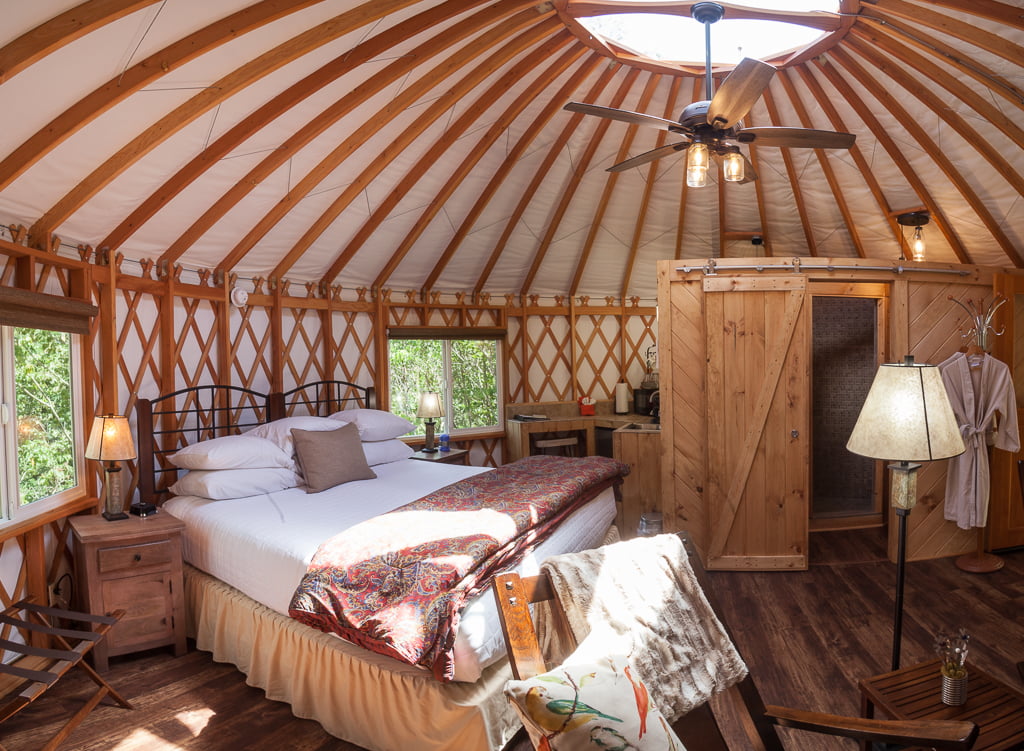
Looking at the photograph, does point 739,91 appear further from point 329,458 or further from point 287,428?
point 287,428

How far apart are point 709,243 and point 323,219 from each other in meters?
3.61

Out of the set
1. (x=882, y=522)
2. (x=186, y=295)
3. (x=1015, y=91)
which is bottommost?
(x=882, y=522)

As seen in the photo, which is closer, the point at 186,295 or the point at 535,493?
the point at 535,493

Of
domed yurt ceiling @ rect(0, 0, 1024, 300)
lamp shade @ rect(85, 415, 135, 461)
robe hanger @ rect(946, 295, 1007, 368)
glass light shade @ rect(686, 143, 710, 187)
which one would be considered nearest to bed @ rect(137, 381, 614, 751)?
lamp shade @ rect(85, 415, 135, 461)

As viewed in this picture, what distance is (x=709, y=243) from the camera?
5941 millimetres

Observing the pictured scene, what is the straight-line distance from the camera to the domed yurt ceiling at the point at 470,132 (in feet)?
7.82

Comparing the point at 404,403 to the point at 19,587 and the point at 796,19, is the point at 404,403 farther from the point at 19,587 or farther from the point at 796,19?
the point at 796,19

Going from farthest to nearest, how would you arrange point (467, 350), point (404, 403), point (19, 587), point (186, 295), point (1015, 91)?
point (467, 350) < point (404, 403) < point (186, 295) < point (1015, 91) < point (19, 587)

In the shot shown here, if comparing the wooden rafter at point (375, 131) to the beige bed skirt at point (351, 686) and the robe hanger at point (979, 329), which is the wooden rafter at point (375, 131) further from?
the robe hanger at point (979, 329)

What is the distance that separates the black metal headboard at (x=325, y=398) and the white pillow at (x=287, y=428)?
22.1 inches

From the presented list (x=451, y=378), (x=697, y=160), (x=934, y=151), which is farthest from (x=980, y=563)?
(x=451, y=378)

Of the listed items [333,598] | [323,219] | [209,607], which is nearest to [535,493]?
[333,598]

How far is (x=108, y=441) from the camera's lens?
10.0ft

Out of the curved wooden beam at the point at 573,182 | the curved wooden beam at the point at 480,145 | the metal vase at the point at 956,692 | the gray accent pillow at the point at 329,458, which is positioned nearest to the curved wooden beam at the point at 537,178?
the curved wooden beam at the point at 573,182
